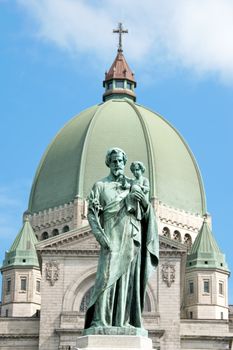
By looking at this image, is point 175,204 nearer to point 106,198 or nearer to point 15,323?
point 15,323

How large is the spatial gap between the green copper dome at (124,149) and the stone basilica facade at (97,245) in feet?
0.37

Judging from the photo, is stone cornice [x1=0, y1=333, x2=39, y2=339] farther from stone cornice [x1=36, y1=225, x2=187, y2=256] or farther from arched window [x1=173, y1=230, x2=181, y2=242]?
arched window [x1=173, y1=230, x2=181, y2=242]

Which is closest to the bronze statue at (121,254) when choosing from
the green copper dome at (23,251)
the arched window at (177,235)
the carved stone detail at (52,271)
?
the carved stone detail at (52,271)

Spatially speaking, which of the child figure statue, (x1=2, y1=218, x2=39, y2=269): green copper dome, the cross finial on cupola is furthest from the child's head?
the cross finial on cupola

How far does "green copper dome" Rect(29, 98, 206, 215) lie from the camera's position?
325ft

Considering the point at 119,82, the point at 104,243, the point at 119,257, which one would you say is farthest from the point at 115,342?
the point at 119,82

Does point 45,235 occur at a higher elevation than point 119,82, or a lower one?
lower

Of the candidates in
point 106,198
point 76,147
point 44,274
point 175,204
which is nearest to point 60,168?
point 76,147

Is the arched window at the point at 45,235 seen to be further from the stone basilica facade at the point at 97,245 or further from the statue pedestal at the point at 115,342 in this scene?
the statue pedestal at the point at 115,342

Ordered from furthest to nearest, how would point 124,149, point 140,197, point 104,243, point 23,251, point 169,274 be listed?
point 124,149 → point 23,251 → point 169,274 → point 140,197 → point 104,243

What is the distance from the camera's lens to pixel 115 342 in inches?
469

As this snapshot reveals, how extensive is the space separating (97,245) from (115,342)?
67.3 metres

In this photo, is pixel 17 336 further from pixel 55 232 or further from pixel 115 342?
pixel 115 342

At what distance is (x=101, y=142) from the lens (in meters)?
101
